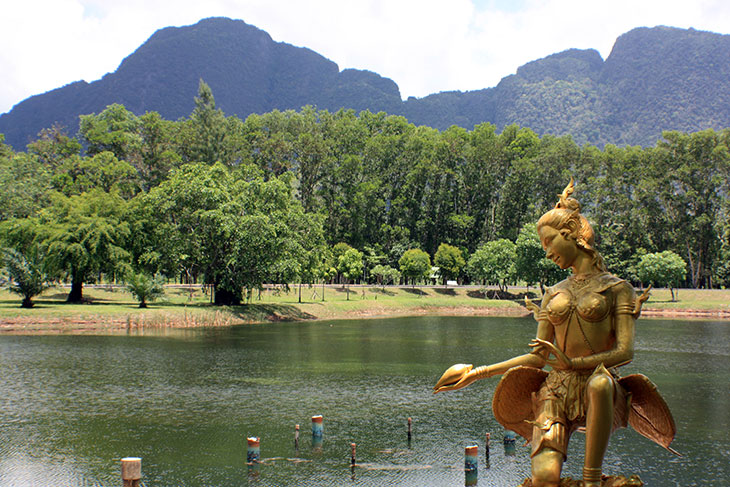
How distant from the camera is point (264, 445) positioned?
1733 cm

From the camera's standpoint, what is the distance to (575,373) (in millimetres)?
7629

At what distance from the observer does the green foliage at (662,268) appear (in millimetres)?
76562

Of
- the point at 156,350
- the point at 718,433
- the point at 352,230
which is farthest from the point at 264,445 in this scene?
the point at 352,230

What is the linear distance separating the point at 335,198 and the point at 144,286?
1803 inches

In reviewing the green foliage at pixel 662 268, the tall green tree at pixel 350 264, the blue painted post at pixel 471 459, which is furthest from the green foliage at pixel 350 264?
the blue painted post at pixel 471 459

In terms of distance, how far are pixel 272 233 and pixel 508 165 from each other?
53262 mm

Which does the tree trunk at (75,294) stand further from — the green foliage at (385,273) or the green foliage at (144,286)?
the green foliage at (385,273)

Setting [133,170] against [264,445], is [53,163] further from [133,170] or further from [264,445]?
[264,445]

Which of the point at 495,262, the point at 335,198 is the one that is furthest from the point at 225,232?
the point at 495,262

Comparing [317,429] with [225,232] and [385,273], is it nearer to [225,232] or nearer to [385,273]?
[225,232]

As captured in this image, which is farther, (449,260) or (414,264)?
(449,260)

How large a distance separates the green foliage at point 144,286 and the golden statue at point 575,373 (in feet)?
152

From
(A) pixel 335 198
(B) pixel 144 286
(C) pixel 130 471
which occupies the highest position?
(A) pixel 335 198

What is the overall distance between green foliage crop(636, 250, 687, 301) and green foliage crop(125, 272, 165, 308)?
191 ft
